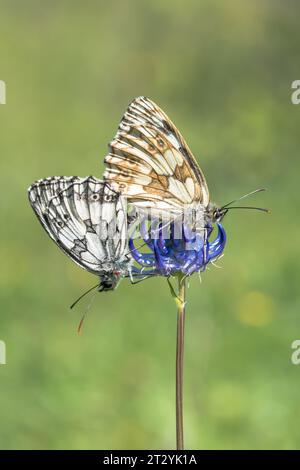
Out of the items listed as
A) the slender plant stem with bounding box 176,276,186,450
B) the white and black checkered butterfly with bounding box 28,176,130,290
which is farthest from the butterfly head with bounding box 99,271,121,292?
the slender plant stem with bounding box 176,276,186,450

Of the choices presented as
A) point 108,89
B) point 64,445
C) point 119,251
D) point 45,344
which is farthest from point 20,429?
point 108,89

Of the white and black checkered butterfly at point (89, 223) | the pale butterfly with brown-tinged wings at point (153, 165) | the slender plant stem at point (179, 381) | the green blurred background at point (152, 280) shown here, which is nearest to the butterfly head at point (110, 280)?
the white and black checkered butterfly at point (89, 223)

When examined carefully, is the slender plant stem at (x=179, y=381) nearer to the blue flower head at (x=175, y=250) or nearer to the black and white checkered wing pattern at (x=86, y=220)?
the blue flower head at (x=175, y=250)

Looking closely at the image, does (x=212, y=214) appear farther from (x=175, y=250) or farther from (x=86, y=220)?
(x=86, y=220)

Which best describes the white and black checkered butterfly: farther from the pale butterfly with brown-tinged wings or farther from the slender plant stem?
the slender plant stem

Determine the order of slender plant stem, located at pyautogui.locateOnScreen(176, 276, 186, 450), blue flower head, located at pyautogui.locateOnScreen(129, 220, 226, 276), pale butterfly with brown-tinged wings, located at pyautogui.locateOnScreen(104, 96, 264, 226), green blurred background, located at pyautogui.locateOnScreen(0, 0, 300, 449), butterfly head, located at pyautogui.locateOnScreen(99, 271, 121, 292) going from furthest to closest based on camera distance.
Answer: green blurred background, located at pyautogui.locateOnScreen(0, 0, 300, 449), pale butterfly with brown-tinged wings, located at pyautogui.locateOnScreen(104, 96, 264, 226), butterfly head, located at pyautogui.locateOnScreen(99, 271, 121, 292), blue flower head, located at pyautogui.locateOnScreen(129, 220, 226, 276), slender plant stem, located at pyautogui.locateOnScreen(176, 276, 186, 450)

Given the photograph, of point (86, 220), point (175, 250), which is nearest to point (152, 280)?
point (86, 220)
